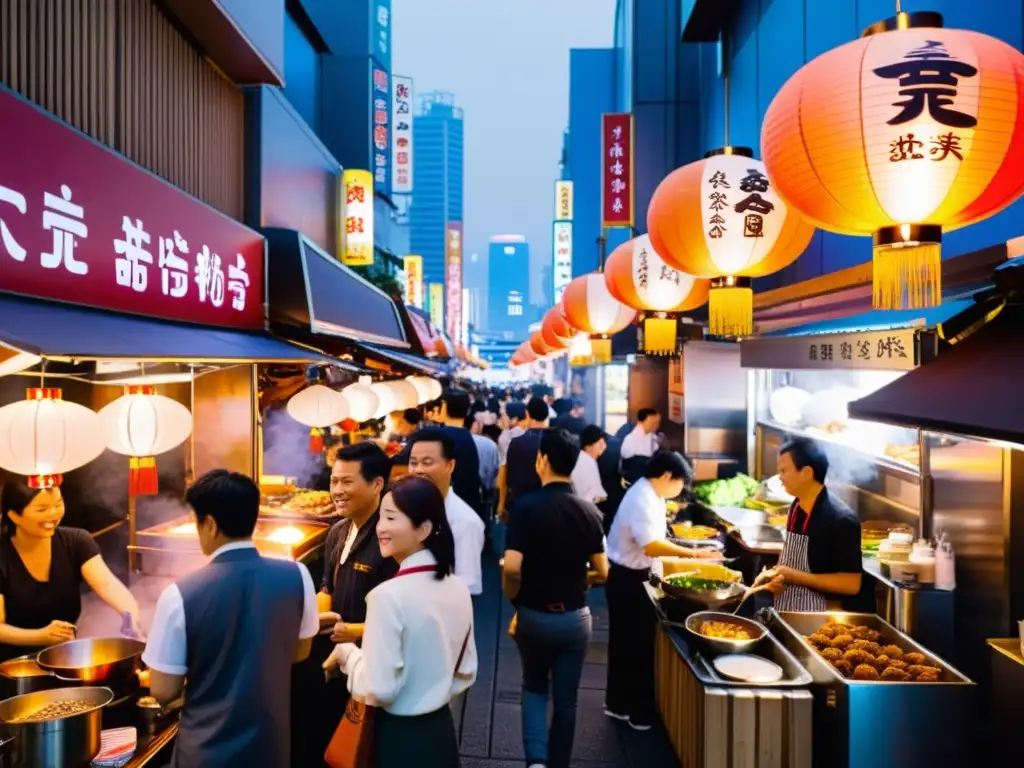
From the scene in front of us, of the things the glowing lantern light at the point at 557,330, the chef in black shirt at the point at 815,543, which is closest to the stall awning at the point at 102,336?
the chef in black shirt at the point at 815,543

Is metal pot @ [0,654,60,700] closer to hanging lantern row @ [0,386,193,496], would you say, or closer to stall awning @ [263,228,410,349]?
hanging lantern row @ [0,386,193,496]

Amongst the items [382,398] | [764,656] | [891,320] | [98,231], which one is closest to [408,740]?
[764,656]

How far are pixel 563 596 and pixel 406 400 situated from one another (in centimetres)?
897

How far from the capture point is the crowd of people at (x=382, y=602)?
11.1ft

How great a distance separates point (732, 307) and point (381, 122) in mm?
15775

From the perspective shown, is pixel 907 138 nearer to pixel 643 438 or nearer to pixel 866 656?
pixel 866 656

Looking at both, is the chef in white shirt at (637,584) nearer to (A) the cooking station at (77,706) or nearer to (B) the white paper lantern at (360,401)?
(A) the cooking station at (77,706)

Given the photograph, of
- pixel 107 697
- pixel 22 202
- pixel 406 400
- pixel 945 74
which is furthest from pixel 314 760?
pixel 406 400

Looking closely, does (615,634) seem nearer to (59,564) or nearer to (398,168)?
(59,564)

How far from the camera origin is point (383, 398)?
11344mm

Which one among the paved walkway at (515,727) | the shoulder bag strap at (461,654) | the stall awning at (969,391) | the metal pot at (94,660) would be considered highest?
the stall awning at (969,391)

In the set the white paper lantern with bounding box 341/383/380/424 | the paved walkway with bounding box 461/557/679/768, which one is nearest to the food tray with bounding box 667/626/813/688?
the paved walkway with bounding box 461/557/679/768

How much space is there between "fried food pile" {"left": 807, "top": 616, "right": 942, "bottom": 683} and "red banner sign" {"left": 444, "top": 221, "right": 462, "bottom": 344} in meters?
31.6

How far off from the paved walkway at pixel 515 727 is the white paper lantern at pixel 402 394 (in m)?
4.91
